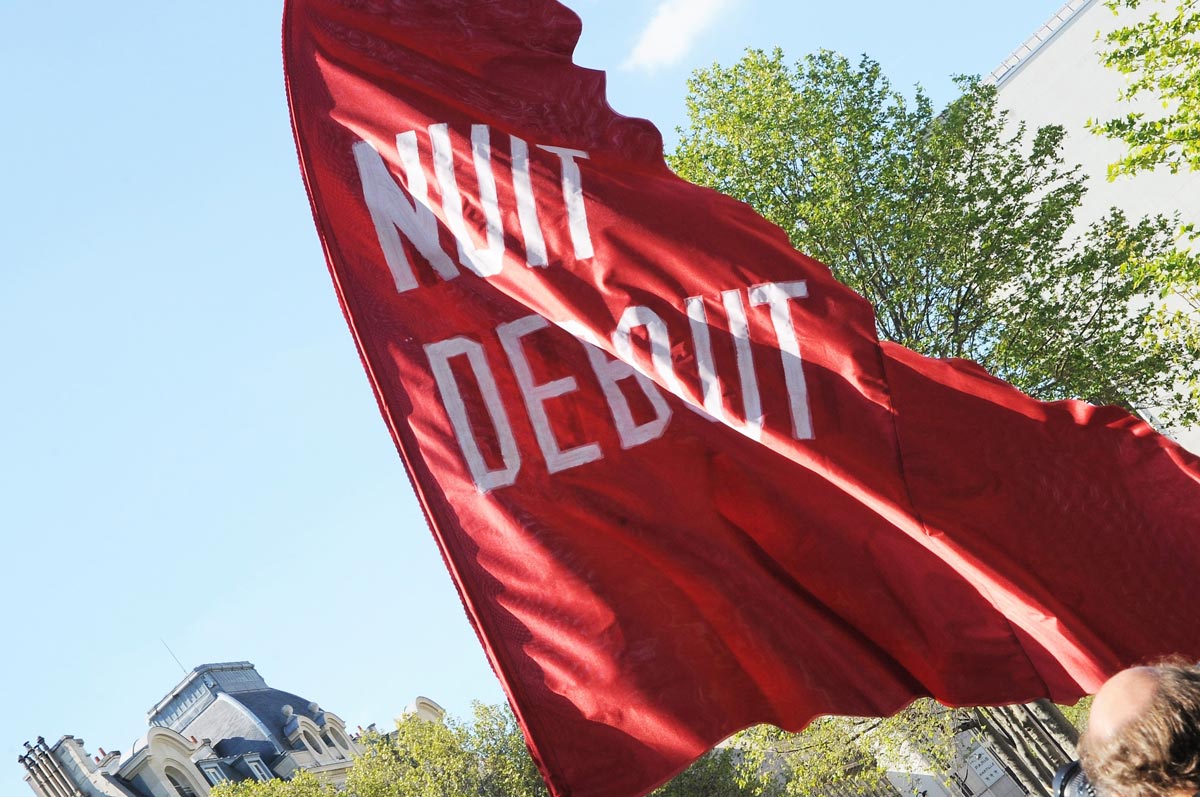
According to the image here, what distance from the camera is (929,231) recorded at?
1908 cm

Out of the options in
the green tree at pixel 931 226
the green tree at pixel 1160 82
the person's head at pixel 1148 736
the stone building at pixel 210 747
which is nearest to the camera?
the person's head at pixel 1148 736

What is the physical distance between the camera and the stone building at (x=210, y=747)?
147 ft

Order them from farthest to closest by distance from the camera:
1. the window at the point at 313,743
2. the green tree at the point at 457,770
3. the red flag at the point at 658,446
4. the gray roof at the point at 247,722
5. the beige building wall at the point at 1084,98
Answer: the window at the point at 313,743, the gray roof at the point at 247,722, the beige building wall at the point at 1084,98, the green tree at the point at 457,770, the red flag at the point at 658,446

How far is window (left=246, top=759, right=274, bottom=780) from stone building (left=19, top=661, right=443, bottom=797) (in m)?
0.04

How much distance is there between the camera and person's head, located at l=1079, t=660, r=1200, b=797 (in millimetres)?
2246

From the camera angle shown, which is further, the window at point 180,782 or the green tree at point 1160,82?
the window at point 180,782

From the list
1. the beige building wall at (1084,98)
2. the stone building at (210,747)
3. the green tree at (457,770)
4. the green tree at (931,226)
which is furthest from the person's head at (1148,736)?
the beige building wall at (1084,98)

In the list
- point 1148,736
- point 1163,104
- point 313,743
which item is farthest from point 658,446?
point 313,743

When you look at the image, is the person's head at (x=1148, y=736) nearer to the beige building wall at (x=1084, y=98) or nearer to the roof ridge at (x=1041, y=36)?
the beige building wall at (x=1084, y=98)

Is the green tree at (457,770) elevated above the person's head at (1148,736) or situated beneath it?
situated beneath

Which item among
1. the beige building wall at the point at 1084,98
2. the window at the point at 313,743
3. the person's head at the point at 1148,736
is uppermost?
the beige building wall at the point at 1084,98

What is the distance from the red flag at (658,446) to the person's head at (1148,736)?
159 cm

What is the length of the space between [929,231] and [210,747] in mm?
37775

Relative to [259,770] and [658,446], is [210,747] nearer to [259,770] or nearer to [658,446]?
[259,770]
